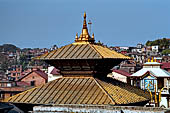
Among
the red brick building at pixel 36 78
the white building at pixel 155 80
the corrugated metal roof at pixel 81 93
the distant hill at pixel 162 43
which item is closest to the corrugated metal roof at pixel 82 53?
the corrugated metal roof at pixel 81 93

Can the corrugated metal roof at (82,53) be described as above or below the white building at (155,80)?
above

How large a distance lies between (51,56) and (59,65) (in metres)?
0.49

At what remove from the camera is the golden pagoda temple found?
1714 cm

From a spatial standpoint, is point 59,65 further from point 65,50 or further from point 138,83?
point 138,83

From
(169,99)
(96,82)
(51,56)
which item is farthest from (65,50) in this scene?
(169,99)

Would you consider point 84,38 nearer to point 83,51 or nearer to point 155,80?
point 83,51

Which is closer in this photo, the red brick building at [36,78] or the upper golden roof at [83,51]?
the upper golden roof at [83,51]

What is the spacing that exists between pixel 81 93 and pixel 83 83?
73 cm

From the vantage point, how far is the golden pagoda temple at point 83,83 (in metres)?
17.1

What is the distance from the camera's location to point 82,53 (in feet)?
59.2

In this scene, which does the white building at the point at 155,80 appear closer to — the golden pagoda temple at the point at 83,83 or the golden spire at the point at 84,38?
the golden pagoda temple at the point at 83,83

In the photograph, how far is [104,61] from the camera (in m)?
18.1

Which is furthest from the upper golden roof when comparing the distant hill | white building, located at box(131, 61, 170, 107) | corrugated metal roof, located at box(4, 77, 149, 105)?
the distant hill

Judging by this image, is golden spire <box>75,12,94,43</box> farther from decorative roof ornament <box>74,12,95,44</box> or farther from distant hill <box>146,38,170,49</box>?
distant hill <box>146,38,170,49</box>
